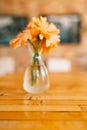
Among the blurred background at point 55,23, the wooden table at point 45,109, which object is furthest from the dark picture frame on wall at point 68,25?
the wooden table at point 45,109

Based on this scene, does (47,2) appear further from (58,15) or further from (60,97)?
(60,97)

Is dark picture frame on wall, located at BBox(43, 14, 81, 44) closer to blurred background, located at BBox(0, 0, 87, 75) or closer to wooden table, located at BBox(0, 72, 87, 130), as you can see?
blurred background, located at BBox(0, 0, 87, 75)

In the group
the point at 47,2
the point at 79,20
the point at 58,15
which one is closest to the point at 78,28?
the point at 79,20

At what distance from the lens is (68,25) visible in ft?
16.3

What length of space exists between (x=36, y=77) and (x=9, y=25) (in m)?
3.66

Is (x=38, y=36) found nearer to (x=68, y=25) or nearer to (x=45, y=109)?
(x=45, y=109)

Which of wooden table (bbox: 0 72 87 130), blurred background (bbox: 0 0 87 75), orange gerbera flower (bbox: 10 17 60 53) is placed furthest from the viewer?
blurred background (bbox: 0 0 87 75)

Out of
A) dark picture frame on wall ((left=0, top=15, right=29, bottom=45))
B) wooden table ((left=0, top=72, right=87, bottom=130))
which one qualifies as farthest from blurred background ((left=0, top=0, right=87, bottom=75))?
wooden table ((left=0, top=72, right=87, bottom=130))

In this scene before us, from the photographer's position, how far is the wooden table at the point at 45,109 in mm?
995

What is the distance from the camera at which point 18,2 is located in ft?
16.2

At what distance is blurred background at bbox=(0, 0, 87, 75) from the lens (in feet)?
16.1

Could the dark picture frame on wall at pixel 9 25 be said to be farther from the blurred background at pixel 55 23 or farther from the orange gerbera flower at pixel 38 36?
the orange gerbera flower at pixel 38 36

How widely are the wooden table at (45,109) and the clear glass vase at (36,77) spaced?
43 mm

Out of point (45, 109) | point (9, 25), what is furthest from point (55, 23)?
point (45, 109)
